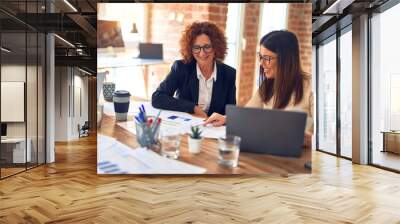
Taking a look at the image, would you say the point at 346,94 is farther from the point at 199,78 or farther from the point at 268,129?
the point at 268,129

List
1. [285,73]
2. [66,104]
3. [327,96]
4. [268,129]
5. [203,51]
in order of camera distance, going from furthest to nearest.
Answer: [66,104] → [327,96] → [285,73] → [203,51] → [268,129]

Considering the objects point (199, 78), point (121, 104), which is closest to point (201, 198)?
point (199, 78)

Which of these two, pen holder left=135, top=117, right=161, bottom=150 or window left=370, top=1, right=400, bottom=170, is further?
window left=370, top=1, right=400, bottom=170

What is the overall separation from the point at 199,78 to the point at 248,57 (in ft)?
2.37

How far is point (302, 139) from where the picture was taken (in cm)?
466

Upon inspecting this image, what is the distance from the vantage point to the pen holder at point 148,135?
199 inches

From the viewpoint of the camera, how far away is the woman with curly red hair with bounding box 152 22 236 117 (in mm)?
5055

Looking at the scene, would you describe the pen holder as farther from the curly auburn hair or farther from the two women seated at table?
the curly auburn hair

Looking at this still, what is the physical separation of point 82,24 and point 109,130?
3.32 meters

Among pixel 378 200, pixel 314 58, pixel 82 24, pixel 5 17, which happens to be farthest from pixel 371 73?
pixel 5 17

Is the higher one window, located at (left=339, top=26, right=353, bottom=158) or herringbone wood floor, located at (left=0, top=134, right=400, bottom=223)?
window, located at (left=339, top=26, right=353, bottom=158)

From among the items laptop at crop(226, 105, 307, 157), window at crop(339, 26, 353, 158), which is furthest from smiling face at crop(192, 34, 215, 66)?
window at crop(339, 26, 353, 158)

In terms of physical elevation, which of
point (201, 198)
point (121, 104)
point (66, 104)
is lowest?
point (201, 198)

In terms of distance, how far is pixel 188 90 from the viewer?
5.09 metres
